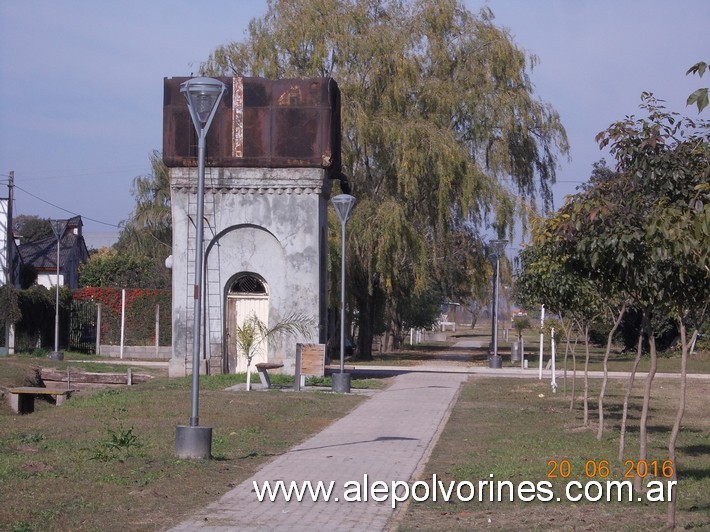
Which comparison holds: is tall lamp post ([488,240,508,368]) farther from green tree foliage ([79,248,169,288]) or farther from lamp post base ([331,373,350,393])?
green tree foliage ([79,248,169,288])

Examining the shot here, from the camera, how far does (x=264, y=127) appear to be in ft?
89.1

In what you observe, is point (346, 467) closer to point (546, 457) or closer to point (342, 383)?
point (546, 457)

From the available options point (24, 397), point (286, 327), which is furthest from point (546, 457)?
point (286, 327)

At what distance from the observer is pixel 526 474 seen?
11.8 meters

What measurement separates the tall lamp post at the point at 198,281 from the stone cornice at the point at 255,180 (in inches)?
548

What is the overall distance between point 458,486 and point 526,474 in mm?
1090

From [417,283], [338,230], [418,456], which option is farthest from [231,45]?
[418,456]

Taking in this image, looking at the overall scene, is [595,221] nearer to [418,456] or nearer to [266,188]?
[418,456]

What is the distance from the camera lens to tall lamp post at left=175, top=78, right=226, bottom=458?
12641 mm

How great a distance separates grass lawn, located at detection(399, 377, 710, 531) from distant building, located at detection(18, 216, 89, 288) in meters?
36.6

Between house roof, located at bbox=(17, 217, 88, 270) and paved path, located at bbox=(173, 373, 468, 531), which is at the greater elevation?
house roof, located at bbox=(17, 217, 88, 270)

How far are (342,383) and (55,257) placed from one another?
37899mm

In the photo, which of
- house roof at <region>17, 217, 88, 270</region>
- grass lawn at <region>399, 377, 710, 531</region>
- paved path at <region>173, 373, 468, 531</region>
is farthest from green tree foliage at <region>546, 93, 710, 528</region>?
house roof at <region>17, 217, 88, 270</region>

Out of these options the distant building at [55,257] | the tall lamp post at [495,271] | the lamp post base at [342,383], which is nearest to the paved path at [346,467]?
the lamp post base at [342,383]
